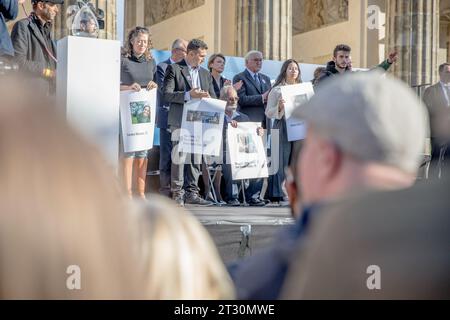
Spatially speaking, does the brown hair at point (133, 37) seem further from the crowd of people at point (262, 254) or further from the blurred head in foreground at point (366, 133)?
the blurred head in foreground at point (366, 133)

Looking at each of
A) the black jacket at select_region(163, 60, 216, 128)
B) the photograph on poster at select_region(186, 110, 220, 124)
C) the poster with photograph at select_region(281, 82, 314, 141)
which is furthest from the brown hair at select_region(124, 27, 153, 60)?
the poster with photograph at select_region(281, 82, 314, 141)

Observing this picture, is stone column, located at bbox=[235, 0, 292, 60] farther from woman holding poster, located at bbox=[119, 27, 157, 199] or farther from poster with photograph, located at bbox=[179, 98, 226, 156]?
woman holding poster, located at bbox=[119, 27, 157, 199]

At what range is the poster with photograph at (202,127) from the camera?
30.4 feet

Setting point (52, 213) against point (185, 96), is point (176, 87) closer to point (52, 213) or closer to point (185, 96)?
point (185, 96)

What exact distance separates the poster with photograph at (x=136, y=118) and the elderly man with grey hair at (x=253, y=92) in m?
2.33

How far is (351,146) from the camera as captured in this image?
1585 millimetres

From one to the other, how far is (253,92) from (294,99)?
0.84 m

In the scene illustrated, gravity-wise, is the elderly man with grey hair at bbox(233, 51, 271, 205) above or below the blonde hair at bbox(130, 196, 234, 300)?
above

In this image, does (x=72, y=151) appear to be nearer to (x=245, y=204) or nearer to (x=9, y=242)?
(x=9, y=242)

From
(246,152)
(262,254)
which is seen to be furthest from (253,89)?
(262,254)

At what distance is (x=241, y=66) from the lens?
1255cm

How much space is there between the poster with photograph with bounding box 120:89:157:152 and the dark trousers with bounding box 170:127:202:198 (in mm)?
1076

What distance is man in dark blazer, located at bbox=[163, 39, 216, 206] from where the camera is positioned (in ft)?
29.9

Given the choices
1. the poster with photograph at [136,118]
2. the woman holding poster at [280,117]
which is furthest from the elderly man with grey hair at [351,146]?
the woman holding poster at [280,117]
